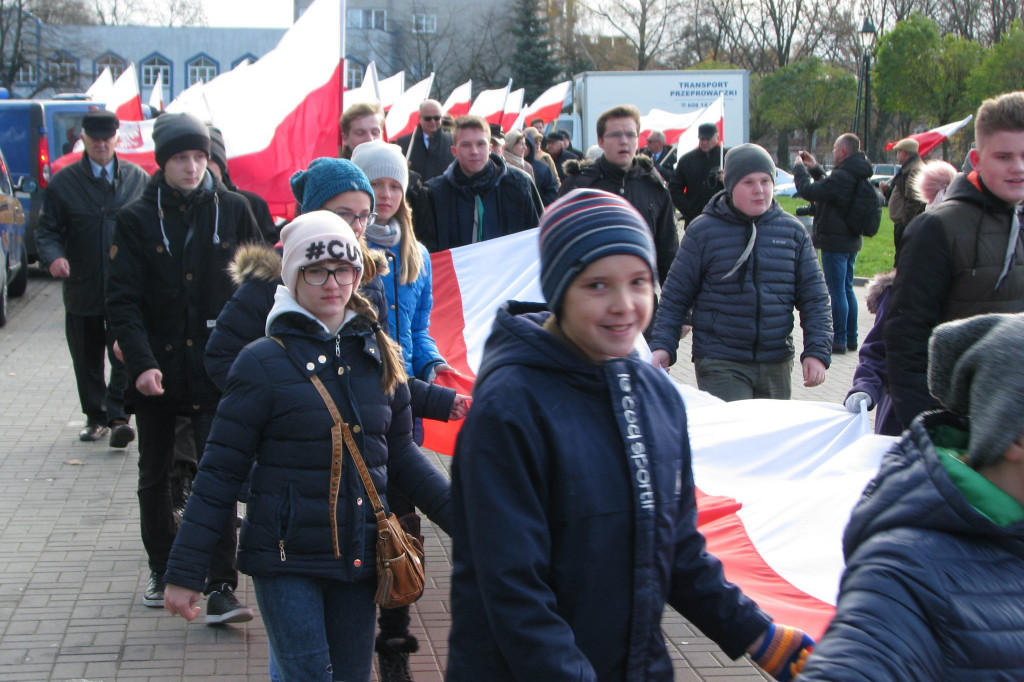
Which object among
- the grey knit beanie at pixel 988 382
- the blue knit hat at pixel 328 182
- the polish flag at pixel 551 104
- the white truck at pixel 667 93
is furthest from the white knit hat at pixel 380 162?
the white truck at pixel 667 93

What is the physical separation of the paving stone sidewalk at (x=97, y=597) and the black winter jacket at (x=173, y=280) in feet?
3.27

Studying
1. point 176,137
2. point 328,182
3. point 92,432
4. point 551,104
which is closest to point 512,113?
point 551,104

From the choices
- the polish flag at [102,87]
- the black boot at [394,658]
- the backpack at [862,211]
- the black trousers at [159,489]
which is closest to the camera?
the black boot at [394,658]

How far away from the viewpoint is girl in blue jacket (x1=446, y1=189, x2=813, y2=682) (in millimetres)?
2068

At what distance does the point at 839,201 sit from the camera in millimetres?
11875

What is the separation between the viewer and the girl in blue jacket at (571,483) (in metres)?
2.07

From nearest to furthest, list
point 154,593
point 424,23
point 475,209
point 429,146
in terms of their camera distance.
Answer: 1. point 154,593
2. point 475,209
3. point 429,146
4. point 424,23

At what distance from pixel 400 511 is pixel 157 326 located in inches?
52.4

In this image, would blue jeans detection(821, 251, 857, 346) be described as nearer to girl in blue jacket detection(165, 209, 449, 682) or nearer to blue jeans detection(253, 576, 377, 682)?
girl in blue jacket detection(165, 209, 449, 682)

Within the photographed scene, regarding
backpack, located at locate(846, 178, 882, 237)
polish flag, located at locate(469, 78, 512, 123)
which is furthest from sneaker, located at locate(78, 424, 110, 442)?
polish flag, located at locate(469, 78, 512, 123)

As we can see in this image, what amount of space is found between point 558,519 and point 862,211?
409 inches

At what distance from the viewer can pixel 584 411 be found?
7.18 feet

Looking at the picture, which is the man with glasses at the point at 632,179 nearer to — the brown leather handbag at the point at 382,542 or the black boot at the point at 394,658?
the black boot at the point at 394,658

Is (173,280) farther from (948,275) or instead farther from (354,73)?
(354,73)
